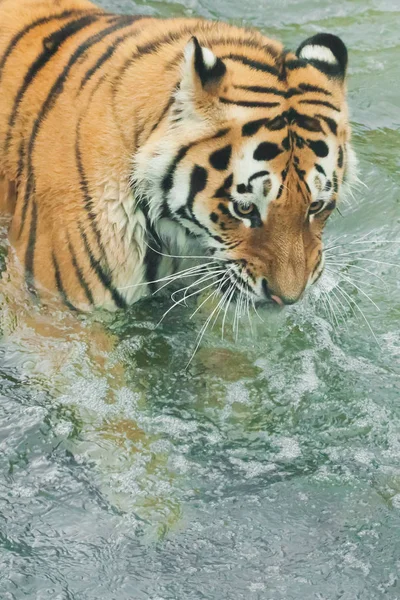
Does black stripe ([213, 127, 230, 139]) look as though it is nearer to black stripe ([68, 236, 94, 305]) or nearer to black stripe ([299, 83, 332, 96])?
black stripe ([299, 83, 332, 96])

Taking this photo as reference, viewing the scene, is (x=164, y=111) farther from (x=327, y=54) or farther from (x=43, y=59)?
(x=43, y=59)

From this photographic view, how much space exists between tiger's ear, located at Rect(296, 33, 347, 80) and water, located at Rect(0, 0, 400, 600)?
0.83 metres

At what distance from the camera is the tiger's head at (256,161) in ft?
9.79

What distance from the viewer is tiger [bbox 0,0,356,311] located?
118 inches

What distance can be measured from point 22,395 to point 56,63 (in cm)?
116

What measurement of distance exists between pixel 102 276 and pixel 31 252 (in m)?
0.28

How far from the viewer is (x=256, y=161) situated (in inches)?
118

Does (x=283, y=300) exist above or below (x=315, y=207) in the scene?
below

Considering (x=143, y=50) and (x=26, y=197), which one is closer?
(x=143, y=50)

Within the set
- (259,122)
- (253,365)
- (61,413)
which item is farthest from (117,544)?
(259,122)

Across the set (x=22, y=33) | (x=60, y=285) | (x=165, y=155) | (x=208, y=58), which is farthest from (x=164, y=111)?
(x=22, y=33)

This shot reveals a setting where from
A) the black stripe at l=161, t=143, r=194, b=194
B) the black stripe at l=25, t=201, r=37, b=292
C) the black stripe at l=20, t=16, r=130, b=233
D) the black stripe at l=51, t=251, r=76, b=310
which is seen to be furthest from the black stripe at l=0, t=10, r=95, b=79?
the black stripe at l=161, t=143, r=194, b=194

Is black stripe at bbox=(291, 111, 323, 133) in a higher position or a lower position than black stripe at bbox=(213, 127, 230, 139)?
higher

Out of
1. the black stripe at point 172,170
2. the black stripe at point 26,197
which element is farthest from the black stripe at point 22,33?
the black stripe at point 172,170
